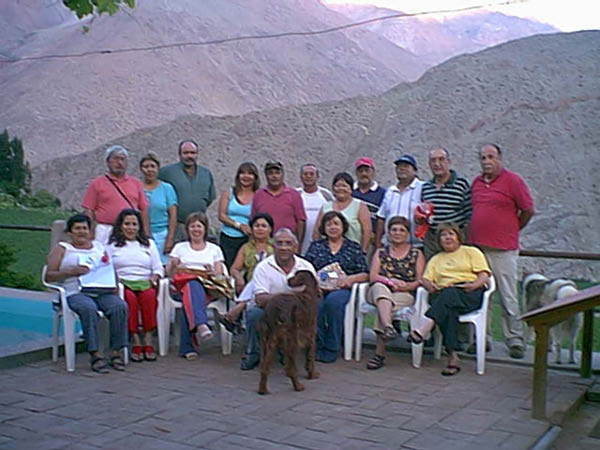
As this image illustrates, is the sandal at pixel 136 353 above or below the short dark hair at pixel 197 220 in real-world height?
below

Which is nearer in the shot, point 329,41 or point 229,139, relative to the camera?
point 229,139

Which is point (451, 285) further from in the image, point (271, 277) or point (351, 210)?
point (271, 277)

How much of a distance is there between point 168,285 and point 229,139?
70.4 feet

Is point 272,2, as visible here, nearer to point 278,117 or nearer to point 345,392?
point 278,117

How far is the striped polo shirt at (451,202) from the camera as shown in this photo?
5.52m

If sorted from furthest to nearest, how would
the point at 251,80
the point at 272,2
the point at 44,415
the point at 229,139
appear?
1. the point at 272,2
2. the point at 251,80
3. the point at 229,139
4. the point at 44,415

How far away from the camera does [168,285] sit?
221 inches

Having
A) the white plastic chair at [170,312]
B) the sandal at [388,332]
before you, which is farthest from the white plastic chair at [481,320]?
the white plastic chair at [170,312]

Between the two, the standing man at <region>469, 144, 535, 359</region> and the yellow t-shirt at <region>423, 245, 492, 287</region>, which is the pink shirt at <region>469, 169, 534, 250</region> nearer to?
the standing man at <region>469, 144, 535, 359</region>

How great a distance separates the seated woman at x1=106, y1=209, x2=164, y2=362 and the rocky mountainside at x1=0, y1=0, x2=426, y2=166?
27.3 m

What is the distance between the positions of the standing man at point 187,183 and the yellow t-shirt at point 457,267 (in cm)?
199

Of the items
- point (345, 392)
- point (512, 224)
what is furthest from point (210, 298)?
point (512, 224)

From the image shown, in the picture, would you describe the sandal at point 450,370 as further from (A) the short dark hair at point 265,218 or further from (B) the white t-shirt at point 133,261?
(B) the white t-shirt at point 133,261

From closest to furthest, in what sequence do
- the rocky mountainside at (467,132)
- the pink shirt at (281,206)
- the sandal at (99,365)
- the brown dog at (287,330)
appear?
1. the brown dog at (287,330)
2. the sandal at (99,365)
3. the pink shirt at (281,206)
4. the rocky mountainside at (467,132)
